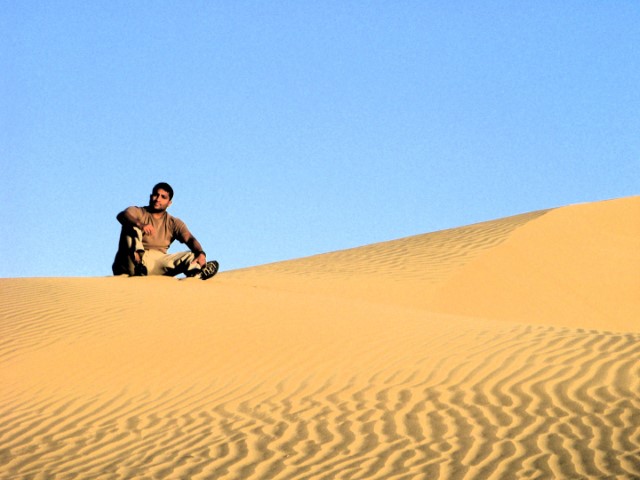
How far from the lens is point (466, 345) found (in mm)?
11055

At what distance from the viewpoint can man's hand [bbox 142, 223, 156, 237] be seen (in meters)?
14.8

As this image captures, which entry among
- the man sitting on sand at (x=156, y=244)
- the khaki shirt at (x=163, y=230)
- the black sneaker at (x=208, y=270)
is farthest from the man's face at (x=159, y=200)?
the black sneaker at (x=208, y=270)

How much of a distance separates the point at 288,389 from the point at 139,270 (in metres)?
6.55

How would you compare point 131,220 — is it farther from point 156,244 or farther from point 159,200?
point 156,244

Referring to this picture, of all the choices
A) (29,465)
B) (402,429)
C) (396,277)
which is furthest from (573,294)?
(29,465)

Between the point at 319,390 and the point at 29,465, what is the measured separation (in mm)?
2812

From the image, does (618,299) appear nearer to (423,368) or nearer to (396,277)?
(396,277)

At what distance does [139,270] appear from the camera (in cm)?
1570

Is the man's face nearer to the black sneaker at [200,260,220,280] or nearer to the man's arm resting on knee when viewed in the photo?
the man's arm resting on knee

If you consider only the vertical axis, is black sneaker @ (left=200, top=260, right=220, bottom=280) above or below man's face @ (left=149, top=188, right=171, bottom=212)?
below

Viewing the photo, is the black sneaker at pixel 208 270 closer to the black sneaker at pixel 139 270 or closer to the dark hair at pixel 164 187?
the black sneaker at pixel 139 270

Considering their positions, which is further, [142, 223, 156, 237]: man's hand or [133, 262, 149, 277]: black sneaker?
[133, 262, 149, 277]: black sneaker

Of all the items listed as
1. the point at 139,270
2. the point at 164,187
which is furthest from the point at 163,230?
the point at 139,270

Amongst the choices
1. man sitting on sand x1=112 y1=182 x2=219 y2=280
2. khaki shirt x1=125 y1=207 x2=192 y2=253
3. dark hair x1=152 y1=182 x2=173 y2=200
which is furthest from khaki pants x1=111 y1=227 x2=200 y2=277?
dark hair x1=152 y1=182 x2=173 y2=200
